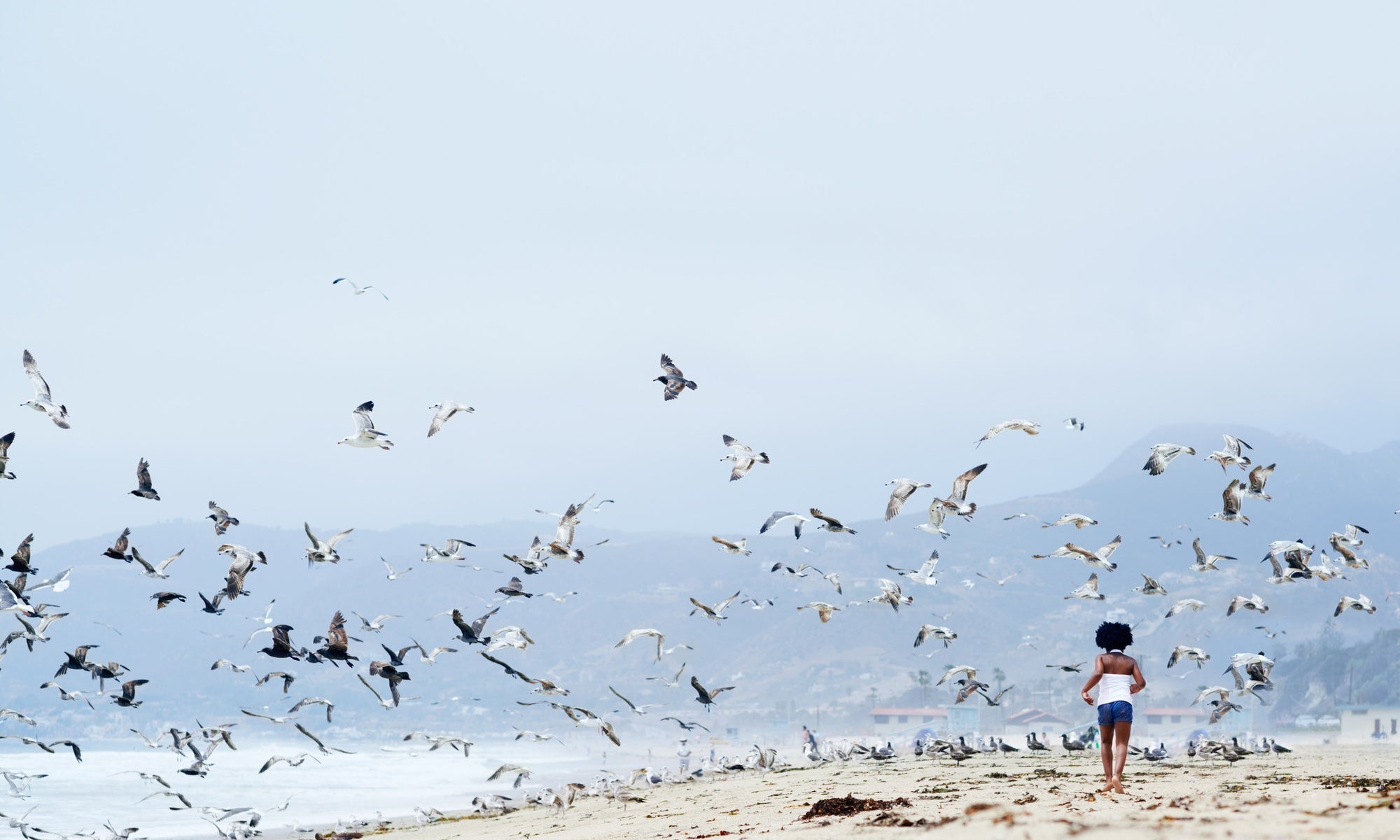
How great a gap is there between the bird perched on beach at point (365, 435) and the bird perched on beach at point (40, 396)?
5196mm

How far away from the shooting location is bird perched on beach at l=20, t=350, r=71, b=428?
2406 cm

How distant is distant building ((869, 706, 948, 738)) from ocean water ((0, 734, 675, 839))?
1547 inches

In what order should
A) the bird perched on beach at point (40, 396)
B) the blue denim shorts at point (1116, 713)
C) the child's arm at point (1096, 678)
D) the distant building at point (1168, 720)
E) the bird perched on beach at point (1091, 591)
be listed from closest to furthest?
the blue denim shorts at point (1116, 713) → the child's arm at point (1096, 678) → the bird perched on beach at point (40, 396) → the bird perched on beach at point (1091, 591) → the distant building at point (1168, 720)

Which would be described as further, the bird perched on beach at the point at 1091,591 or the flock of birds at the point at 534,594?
the bird perched on beach at the point at 1091,591

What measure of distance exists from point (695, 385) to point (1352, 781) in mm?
13494

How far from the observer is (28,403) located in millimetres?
25031

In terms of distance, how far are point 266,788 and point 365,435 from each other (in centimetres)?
6776

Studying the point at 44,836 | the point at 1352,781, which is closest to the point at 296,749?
the point at 44,836

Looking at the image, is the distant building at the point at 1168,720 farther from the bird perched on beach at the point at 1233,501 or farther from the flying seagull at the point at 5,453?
the flying seagull at the point at 5,453

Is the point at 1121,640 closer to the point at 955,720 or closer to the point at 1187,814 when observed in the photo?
the point at 1187,814

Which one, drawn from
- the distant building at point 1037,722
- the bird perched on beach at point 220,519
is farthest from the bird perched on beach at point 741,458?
the distant building at point 1037,722

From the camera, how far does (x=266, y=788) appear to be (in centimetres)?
8550

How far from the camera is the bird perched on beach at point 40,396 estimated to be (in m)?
24.1

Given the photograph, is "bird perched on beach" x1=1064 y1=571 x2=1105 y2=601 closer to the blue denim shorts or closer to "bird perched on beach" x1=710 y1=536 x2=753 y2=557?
"bird perched on beach" x1=710 y1=536 x2=753 y2=557
